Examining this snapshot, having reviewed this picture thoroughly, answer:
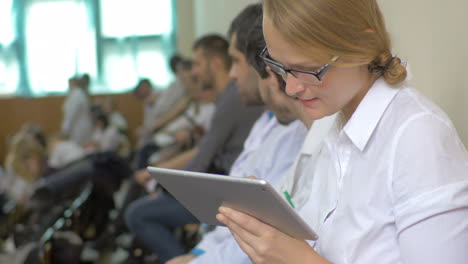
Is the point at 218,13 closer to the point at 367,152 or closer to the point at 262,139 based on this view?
the point at 262,139

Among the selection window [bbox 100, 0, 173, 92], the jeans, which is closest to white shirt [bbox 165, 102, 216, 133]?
the jeans

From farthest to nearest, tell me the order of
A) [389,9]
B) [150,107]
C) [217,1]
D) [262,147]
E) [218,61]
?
[150,107], [217,1], [218,61], [262,147], [389,9]

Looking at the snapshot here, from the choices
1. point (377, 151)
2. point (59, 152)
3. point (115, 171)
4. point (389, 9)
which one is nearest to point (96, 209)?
point (115, 171)

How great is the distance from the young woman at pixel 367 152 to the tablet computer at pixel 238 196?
0.03m

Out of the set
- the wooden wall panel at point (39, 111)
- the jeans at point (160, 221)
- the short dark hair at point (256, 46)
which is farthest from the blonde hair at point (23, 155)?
the wooden wall panel at point (39, 111)

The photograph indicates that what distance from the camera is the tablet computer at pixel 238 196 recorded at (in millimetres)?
1027

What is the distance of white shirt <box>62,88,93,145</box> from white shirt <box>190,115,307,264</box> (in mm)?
6290

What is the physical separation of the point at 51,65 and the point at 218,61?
6.85 m

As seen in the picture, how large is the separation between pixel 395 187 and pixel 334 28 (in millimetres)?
306

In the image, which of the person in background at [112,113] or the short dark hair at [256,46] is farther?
the person in background at [112,113]

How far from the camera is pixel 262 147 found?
2119 millimetres

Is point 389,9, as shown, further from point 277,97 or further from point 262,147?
point 262,147

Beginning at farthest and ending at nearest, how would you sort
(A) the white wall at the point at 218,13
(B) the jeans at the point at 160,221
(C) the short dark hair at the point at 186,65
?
(C) the short dark hair at the point at 186,65, (A) the white wall at the point at 218,13, (B) the jeans at the point at 160,221

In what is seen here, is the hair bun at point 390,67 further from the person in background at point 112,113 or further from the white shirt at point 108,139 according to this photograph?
the person in background at point 112,113
